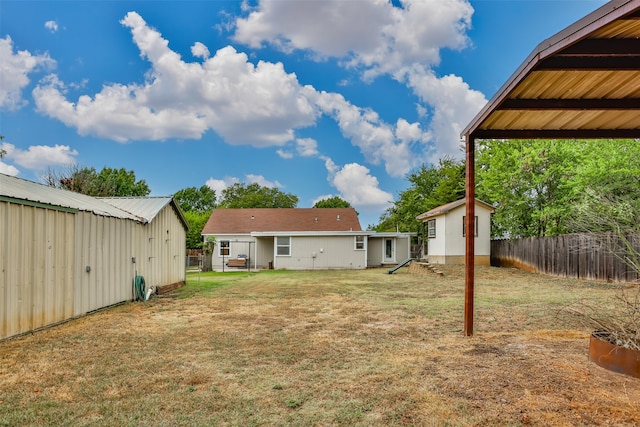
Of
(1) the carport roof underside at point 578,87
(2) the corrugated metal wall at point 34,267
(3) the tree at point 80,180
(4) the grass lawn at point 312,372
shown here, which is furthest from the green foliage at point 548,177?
(3) the tree at point 80,180

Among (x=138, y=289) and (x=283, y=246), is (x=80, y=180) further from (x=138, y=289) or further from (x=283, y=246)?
(x=138, y=289)

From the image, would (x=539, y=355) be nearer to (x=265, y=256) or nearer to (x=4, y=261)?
(x=4, y=261)

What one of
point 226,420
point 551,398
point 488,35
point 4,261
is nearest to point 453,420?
point 551,398

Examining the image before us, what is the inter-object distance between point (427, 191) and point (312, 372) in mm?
30182

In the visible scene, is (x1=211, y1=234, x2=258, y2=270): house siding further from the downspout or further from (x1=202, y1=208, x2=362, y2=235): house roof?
the downspout

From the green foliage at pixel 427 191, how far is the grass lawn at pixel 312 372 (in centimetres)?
2223

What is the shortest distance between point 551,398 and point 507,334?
2589 millimetres

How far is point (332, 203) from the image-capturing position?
2168 inches

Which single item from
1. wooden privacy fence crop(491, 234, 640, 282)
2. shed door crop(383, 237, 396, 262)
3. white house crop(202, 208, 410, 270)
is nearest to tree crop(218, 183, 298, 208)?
white house crop(202, 208, 410, 270)

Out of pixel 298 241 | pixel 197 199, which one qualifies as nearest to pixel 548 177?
pixel 298 241

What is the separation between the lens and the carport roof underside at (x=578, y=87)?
329 cm

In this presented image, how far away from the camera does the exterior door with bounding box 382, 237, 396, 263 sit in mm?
26047

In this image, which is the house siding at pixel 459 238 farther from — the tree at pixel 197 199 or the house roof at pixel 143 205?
the tree at pixel 197 199

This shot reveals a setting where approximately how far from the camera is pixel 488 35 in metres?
13.7
